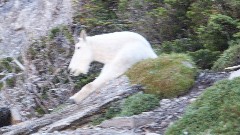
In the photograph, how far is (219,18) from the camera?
472 inches

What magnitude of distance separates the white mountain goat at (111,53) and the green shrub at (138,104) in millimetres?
1166

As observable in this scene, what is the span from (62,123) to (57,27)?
737 cm

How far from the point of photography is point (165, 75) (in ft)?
30.8

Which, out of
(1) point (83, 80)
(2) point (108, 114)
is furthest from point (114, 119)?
(1) point (83, 80)

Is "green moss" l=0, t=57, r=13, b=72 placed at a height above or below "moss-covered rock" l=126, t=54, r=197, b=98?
below

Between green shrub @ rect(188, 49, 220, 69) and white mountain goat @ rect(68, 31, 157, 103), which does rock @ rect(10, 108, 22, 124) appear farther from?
green shrub @ rect(188, 49, 220, 69)

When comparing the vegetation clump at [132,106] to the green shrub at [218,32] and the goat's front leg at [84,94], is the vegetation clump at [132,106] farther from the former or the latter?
the green shrub at [218,32]

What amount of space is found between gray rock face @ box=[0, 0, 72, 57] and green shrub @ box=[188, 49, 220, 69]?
499 centimetres

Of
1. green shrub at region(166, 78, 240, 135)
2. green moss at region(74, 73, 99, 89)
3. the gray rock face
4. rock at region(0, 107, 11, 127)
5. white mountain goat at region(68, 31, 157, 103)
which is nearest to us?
green shrub at region(166, 78, 240, 135)

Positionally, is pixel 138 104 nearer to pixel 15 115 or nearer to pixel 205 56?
pixel 205 56

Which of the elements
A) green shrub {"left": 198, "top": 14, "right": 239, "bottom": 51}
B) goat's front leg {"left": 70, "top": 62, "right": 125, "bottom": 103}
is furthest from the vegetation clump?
green shrub {"left": 198, "top": 14, "right": 239, "bottom": 51}

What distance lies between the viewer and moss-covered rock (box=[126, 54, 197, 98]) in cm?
918

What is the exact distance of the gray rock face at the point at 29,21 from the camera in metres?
16.7

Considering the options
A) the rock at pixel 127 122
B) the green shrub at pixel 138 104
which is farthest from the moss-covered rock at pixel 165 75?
the rock at pixel 127 122
